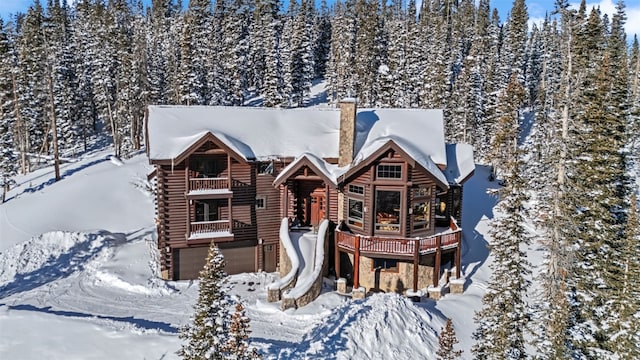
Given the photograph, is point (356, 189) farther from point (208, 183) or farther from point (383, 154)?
point (208, 183)

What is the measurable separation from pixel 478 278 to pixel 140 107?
41395mm

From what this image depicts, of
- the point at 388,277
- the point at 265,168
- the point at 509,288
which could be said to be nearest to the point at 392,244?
the point at 388,277

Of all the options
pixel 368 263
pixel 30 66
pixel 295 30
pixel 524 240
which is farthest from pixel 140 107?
pixel 524 240

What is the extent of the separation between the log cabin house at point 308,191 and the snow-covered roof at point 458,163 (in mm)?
90

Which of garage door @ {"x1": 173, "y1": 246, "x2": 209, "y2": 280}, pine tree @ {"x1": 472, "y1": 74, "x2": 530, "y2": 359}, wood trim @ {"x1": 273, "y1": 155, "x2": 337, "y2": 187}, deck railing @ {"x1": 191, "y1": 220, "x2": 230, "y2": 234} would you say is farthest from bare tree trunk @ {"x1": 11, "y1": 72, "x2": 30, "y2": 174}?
pine tree @ {"x1": 472, "y1": 74, "x2": 530, "y2": 359}

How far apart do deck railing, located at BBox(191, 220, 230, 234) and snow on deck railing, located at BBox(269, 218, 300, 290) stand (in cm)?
280

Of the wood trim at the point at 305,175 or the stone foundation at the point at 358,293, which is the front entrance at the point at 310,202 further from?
the stone foundation at the point at 358,293

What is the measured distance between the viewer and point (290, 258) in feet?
70.4

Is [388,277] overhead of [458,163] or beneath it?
beneath

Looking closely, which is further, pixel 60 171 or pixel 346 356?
pixel 60 171

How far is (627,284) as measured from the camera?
770 inches

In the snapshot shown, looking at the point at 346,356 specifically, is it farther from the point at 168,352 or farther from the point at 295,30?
the point at 295,30

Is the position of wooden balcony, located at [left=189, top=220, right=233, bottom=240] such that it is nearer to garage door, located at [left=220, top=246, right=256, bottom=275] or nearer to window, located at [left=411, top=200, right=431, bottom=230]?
garage door, located at [left=220, top=246, right=256, bottom=275]

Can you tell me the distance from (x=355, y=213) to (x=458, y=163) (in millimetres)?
6823
